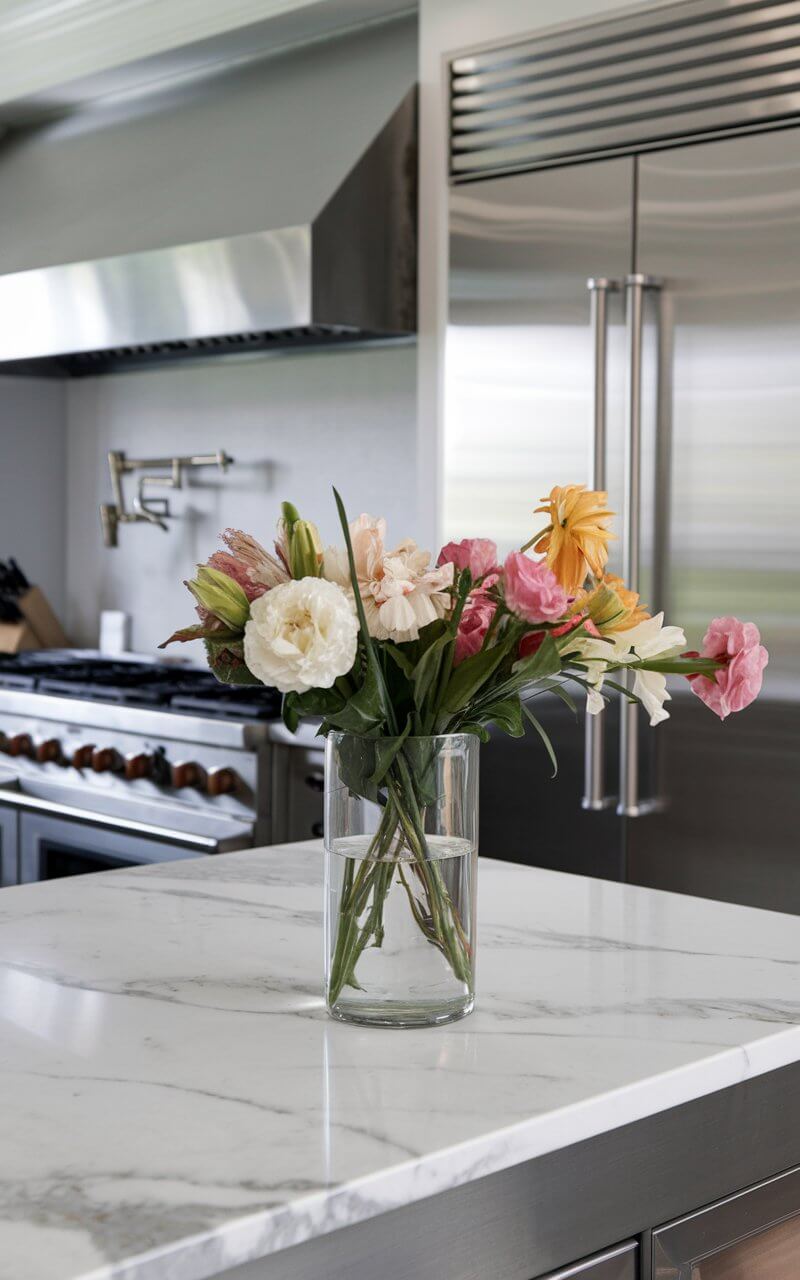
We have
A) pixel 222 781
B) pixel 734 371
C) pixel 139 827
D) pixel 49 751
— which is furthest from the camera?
pixel 49 751

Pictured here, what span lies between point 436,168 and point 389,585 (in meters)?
2.01

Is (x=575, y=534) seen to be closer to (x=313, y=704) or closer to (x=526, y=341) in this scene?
(x=313, y=704)

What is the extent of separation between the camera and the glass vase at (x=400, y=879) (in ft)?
3.75

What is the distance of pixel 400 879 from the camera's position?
1141mm

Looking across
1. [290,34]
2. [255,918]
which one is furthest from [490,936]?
[290,34]

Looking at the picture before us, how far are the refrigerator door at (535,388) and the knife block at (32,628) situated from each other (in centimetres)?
183

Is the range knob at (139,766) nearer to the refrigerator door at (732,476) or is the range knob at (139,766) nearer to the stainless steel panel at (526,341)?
the stainless steel panel at (526,341)

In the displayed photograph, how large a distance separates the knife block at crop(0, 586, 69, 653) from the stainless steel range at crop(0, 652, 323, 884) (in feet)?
1.57

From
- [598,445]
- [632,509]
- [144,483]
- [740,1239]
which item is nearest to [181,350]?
[144,483]

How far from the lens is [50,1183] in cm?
88

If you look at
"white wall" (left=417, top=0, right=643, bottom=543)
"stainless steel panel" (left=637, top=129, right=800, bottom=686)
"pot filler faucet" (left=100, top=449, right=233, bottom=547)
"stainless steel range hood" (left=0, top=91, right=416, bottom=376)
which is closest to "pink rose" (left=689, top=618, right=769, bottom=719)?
"stainless steel panel" (left=637, top=129, right=800, bottom=686)

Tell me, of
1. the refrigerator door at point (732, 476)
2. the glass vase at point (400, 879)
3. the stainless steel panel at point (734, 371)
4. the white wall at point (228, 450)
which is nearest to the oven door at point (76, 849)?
the white wall at point (228, 450)

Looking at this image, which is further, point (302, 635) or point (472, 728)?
point (472, 728)

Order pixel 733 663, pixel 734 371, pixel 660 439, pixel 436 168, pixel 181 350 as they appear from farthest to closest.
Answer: pixel 181 350 → pixel 436 168 → pixel 660 439 → pixel 734 371 → pixel 733 663
